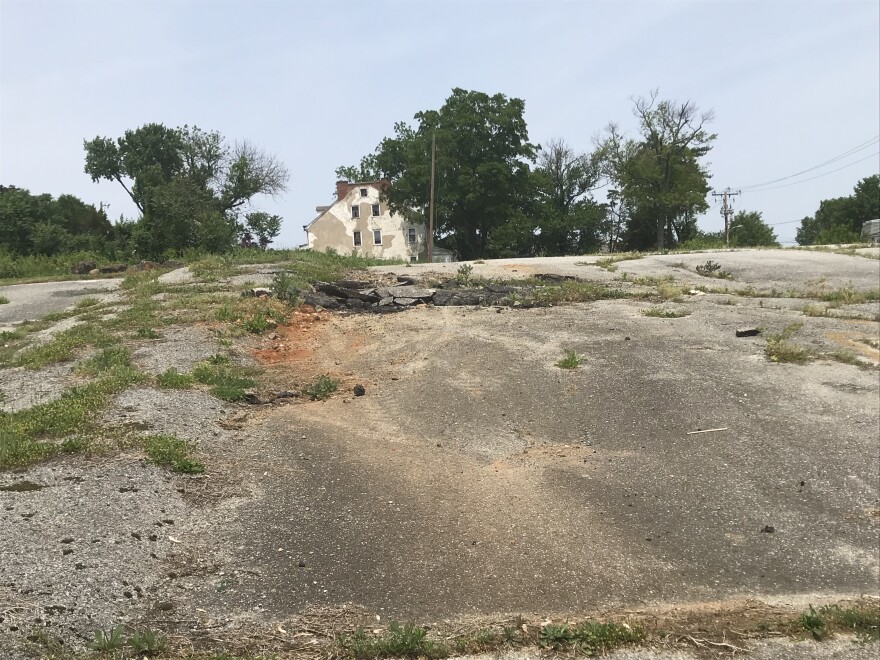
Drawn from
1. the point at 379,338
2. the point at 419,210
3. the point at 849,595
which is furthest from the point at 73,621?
the point at 419,210

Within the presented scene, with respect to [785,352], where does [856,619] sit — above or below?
below

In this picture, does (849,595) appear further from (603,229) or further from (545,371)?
(603,229)

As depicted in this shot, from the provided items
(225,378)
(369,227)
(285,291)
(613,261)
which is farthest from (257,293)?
(369,227)

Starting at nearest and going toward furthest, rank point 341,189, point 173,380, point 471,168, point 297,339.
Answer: point 173,380 → point 297,339 → point 471,168 → point 341,189

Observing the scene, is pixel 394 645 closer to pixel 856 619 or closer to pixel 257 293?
pixel 856 619

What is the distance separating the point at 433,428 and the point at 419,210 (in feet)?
146

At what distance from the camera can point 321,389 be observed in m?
7.80

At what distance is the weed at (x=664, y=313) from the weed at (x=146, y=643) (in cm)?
976

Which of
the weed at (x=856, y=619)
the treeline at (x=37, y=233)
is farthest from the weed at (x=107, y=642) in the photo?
the treeline at (x=37, y=233)

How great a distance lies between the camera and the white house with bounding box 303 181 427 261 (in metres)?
53.3

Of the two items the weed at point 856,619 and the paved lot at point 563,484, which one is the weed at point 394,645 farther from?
the weed at point 856,619

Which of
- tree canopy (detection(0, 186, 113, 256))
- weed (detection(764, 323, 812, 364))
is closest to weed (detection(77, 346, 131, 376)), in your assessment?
weed (detection(764, 323, 812, 364))

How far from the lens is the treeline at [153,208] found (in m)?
25.9

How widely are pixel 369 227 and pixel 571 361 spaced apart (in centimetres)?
4649
